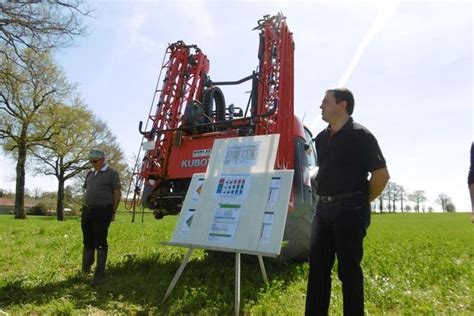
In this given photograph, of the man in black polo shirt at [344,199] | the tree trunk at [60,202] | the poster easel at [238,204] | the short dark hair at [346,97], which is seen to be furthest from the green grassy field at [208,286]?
the tree trunk at [60,202]

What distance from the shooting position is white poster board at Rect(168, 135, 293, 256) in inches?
172

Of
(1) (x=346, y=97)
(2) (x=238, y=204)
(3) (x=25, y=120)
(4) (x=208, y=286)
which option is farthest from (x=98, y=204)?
(3) (x=25, y=120)

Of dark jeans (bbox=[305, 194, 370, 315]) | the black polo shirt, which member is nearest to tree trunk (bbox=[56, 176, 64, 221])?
dark jeans (bbox=[305, 194, 370, 315])

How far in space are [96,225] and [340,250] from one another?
3.99 meters

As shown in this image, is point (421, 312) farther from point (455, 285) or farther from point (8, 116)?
point (8, 116)

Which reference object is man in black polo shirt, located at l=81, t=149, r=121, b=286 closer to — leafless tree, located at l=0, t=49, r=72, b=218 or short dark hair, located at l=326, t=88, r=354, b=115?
short dark hair, located at l=326, t=88, r=354, b=115

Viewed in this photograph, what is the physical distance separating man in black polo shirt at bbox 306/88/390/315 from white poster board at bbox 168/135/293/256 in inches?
25.4

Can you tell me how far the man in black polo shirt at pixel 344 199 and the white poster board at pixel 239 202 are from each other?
0.65 metres

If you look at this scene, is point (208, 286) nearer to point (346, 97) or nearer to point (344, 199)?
point (344, 199)

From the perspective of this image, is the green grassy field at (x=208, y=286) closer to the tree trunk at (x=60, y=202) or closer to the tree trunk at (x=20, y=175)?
the tree trunk at (x=20, y=175)

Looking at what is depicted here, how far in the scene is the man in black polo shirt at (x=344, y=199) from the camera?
11.1 ft

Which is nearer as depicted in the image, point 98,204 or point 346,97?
point 346,97

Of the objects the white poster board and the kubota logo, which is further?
the kubota logo

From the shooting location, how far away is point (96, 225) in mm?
6141
